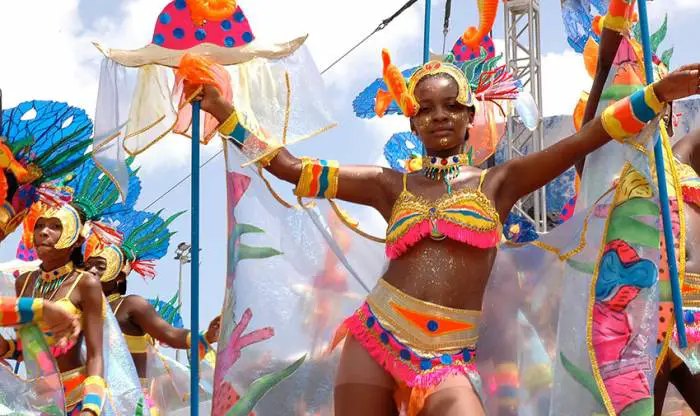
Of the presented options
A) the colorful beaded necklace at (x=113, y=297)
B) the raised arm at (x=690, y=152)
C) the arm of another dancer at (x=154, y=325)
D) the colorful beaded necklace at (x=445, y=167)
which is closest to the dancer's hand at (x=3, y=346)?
the arm of another dancer at (x=154, y=325)

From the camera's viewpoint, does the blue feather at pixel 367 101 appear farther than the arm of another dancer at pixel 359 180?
Yes

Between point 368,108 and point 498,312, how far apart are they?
7.77ft

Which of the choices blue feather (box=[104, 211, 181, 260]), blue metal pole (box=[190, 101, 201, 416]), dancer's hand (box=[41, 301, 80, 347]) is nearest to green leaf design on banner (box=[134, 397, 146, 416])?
dancer's hand (box=[41, 301, 80, 347])

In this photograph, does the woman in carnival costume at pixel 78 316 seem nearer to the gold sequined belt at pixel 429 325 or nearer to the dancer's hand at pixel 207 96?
the dancer's hand at pixel 207 96

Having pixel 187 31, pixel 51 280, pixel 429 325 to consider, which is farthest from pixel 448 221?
pixel 51 280

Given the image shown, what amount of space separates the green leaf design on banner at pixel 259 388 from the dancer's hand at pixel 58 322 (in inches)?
32.8

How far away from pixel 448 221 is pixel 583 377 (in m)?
0.72

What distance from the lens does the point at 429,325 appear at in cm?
363

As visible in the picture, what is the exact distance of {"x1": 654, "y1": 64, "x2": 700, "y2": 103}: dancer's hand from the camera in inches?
140

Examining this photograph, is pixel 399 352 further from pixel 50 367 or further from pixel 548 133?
pixel 548 133

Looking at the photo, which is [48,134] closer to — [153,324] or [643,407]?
[153,324]

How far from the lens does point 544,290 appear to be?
4109mm

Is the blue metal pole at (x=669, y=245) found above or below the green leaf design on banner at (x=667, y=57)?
below

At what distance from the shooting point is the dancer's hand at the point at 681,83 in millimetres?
3551
